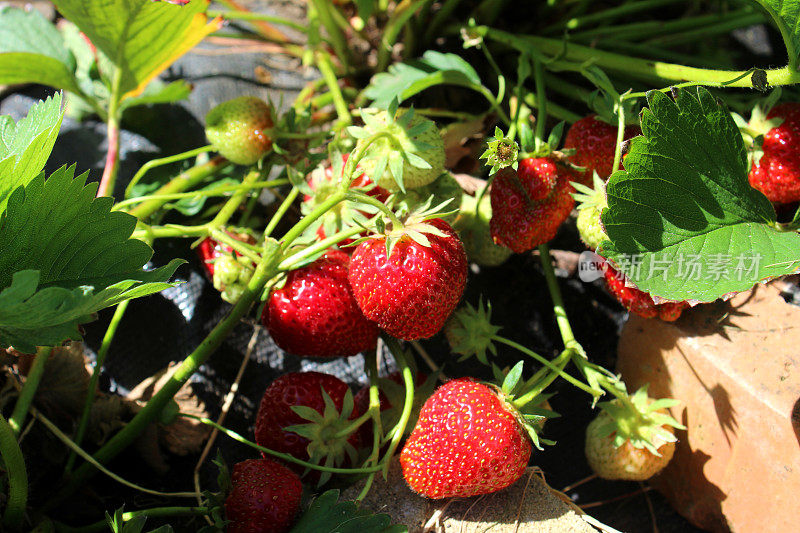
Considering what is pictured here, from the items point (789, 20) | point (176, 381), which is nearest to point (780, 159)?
point (789, 20)

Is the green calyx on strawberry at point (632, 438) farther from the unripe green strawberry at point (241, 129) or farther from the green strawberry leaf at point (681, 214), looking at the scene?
the unripe green strawberry at point (241, 129)

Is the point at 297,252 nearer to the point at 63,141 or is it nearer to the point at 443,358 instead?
the point at 443,358

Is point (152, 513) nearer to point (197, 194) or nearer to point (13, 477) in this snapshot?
point (13, 477)

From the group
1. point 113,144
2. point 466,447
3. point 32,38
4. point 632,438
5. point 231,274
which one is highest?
point 32,38

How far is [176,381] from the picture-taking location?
774mm

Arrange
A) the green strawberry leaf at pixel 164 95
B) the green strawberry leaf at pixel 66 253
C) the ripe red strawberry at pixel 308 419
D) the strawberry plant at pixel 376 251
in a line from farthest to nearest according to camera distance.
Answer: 1. the green strawberry leaf at pixel 164 95
2. the ripe red strawberry at pixel 308 419
3. the strawberry plant at pixel 376 251
4. the green strawberry leaf at pixel 66 253

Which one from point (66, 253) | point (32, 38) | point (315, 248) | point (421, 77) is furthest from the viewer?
point (32, 38)

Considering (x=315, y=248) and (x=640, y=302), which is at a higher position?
(x=315, y=248)

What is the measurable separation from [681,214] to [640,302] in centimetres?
16

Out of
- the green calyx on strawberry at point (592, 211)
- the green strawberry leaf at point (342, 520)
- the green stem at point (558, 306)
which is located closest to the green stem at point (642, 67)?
the green calyx on strawberry at point (592, 211)

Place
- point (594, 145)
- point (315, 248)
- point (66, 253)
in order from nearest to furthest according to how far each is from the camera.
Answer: point (66, 253), point (315, 248), point (594, 145)

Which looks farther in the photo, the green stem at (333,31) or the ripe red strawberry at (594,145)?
the green stem at (333,31)

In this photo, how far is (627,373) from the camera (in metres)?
0.97

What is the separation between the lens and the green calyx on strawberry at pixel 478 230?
37.1 inches
